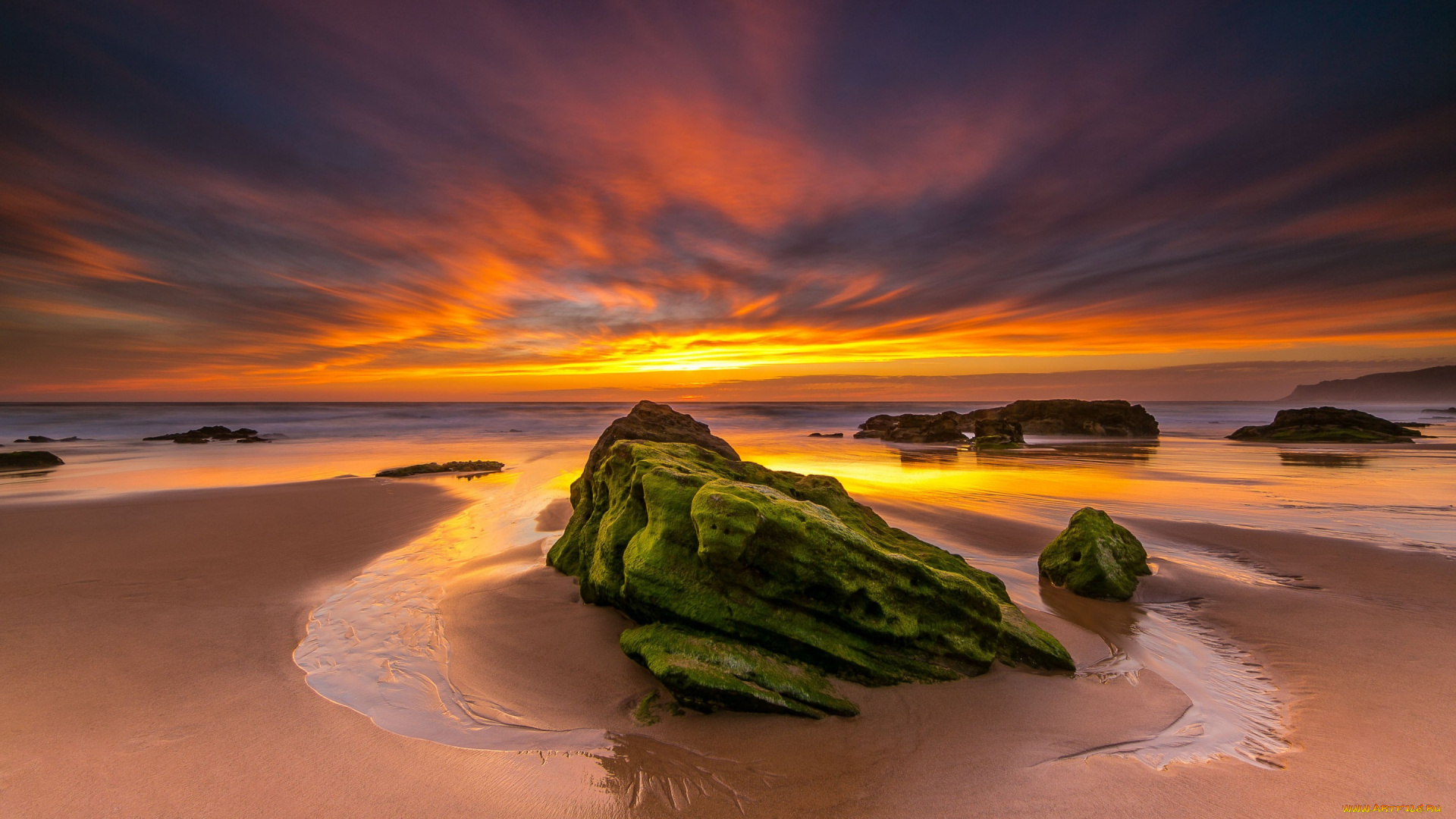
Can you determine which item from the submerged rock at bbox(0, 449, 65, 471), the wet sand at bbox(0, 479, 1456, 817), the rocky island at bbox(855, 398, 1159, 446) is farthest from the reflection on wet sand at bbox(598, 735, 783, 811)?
Answer: the rocky island at bbox(855, 398, 1159, 446)

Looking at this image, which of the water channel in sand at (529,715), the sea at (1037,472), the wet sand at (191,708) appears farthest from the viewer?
the sea at (1037,472)

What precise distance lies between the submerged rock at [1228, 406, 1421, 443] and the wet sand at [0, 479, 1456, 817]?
96.4 ft

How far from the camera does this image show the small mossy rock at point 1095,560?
268 inches

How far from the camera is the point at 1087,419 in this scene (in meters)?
36.2

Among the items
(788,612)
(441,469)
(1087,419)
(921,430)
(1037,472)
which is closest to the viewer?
(788,612)

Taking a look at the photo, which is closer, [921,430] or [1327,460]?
[1327,460]

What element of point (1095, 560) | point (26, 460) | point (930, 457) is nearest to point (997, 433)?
point (930, 457)

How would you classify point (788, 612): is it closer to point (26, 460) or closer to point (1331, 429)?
point (26, 460)

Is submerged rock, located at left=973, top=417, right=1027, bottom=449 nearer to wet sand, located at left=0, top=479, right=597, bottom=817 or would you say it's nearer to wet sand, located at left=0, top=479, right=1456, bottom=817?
wet sand, located at left=0, top=479, right=1456, bottom=817

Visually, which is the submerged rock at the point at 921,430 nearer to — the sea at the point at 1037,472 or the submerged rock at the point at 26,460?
the sea at the point at 1037,472

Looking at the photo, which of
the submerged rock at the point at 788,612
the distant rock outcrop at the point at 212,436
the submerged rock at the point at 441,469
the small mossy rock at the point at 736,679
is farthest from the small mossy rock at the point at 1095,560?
the distant rock outcrop at the point at 212,436

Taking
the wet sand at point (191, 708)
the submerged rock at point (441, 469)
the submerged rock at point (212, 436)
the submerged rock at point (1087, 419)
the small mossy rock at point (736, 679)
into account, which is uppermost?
the submerged rock at point (1087, 419)

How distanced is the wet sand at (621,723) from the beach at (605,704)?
0.02m

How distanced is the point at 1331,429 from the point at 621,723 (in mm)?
39925
